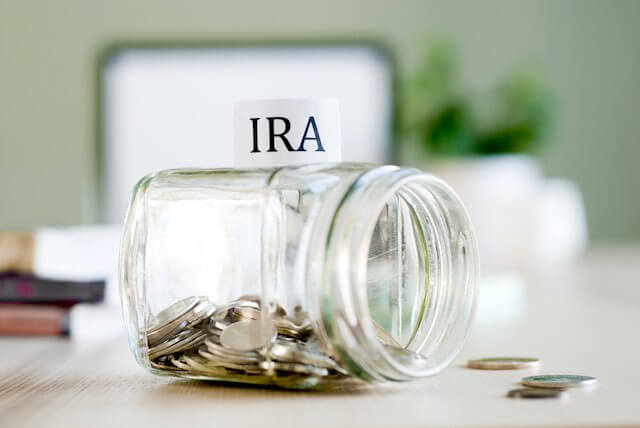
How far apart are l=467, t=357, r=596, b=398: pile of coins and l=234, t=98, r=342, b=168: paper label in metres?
0.21

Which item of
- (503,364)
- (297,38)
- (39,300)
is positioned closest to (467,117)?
(297,38)

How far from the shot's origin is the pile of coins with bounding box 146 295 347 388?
652 mm

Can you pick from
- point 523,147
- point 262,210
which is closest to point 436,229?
point 262,210

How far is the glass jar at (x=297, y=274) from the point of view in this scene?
0.63 meters

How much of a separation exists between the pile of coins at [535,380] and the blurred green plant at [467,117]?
2172 millimetres

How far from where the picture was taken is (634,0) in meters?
4.18

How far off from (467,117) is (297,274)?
8.48 ft

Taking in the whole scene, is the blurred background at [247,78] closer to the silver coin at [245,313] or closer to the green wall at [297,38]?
the green wall at [297,38]

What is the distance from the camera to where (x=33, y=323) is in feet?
3.79

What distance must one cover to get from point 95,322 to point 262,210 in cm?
60

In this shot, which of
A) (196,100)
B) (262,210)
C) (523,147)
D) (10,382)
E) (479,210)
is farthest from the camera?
(196,100)

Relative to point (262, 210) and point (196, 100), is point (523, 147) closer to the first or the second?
point (196, 100)

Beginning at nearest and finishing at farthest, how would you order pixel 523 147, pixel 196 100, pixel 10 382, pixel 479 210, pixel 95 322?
pixel 10 382
pixel 95 322
pixel 479 210
pixel 523 147
pixel 196 100

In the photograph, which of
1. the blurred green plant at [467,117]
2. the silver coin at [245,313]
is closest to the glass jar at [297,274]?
the silver coin at [245,313]
